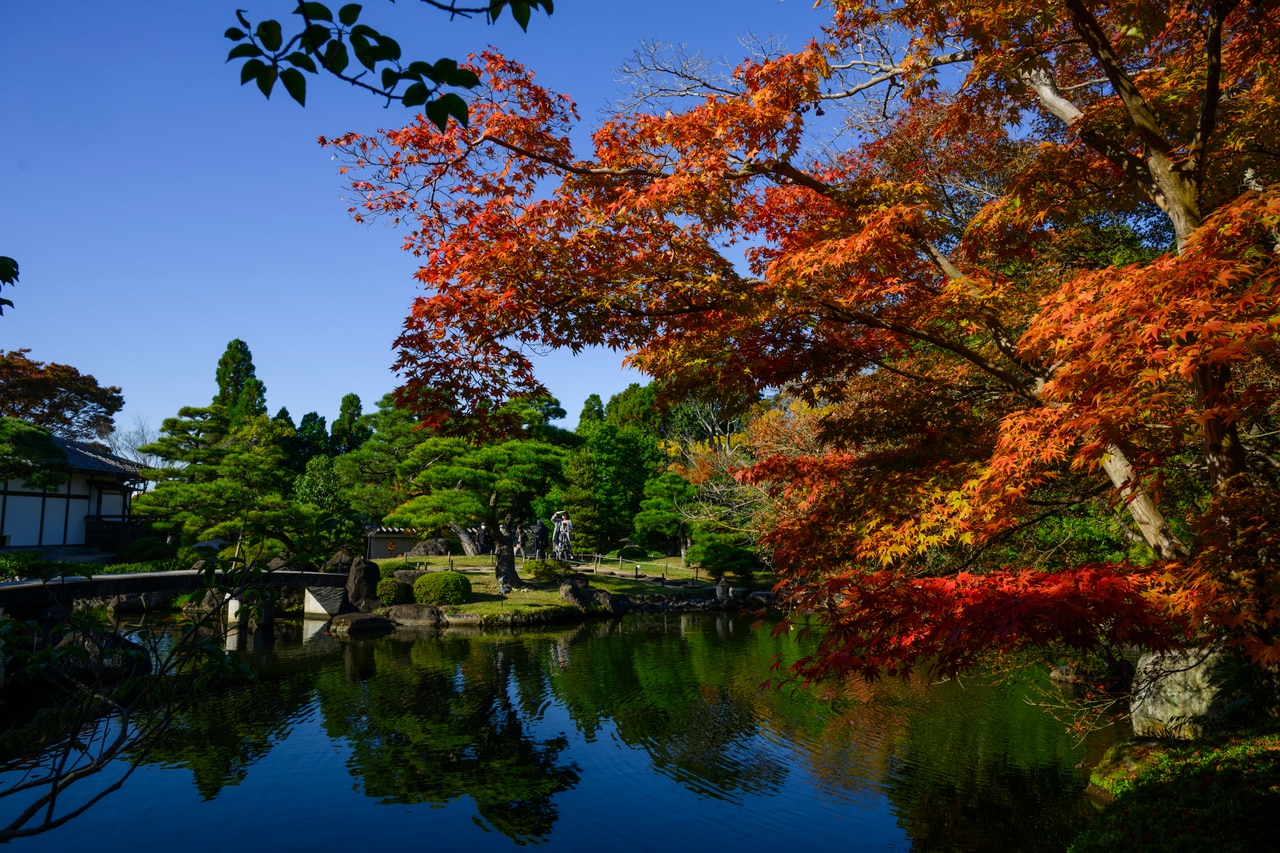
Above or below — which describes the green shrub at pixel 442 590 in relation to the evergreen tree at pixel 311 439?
below

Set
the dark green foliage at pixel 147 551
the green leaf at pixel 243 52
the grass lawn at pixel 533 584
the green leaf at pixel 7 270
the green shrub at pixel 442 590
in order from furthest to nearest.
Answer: the dark green foliage at pixel 147 551
the green shrub at pixel 442 590
the grass lawn at pixel 533 584
the green leaf at pixel 7 270
the green leaf at pixel 243 52

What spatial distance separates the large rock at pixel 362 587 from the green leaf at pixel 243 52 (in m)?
20.8

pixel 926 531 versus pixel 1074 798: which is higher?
pixel 926 531

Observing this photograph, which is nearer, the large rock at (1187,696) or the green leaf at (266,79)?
the green leaf at (266,79)

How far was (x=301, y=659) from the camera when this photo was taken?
48.4 ft

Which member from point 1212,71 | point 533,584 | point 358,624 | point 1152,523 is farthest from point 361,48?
point 533,584

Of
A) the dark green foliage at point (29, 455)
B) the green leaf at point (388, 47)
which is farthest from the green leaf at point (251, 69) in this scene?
the dark green foliage at point (29, 455)

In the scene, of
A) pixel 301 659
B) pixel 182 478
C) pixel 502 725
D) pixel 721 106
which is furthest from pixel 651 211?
pixel 182 478

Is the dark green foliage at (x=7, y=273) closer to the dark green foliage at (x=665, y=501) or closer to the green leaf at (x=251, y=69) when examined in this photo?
the green leaf at (x=251, y=69)

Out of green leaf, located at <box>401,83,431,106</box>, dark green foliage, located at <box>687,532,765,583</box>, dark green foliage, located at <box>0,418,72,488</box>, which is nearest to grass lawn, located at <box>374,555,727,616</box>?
dark green foliage, located at <box>687,532,765,583</box>

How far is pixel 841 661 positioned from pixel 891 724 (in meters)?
6.60

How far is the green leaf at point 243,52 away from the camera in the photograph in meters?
1.92

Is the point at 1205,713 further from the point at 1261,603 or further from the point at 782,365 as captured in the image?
the point at 782,365

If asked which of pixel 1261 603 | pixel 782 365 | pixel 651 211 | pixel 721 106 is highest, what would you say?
pixel 721 106
